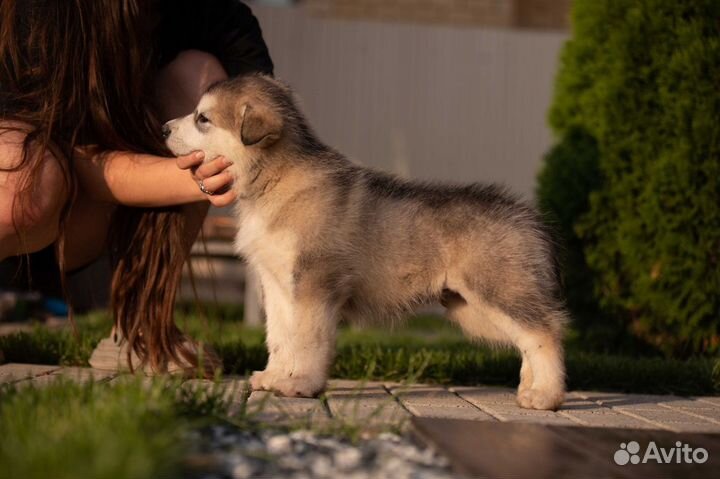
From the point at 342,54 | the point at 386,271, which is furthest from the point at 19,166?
the point at 342,54

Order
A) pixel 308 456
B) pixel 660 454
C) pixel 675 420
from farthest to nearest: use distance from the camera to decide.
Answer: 1. pixel 675 420
2. pixel 660 454
3. pixel 308 456

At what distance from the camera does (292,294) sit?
10.7ft

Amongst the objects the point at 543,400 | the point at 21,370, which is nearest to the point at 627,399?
the point at 543,400

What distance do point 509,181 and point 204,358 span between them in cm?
753

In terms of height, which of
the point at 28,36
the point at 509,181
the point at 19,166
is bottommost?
the point at 509,181

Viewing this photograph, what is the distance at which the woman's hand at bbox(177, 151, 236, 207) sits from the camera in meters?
3.44

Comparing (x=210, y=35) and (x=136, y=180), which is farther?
(x=210, y=35)

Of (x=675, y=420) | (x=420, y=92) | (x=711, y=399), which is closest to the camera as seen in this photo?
(x=675, y=420)

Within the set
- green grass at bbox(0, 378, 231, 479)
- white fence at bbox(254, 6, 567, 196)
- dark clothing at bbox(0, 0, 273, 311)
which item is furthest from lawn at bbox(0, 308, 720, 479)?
white fence at bbox(254, 6, 567, 196)

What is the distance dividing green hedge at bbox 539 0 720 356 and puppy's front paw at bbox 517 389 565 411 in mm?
2200

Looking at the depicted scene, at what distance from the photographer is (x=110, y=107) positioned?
3912 mm

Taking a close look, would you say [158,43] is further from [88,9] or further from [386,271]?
[386,271]

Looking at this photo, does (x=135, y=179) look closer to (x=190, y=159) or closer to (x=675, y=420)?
(x=190, y=159)

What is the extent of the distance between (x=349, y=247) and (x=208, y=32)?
172 centimetres
